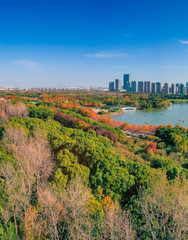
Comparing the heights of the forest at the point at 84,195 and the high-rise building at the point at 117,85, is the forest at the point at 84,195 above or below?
below

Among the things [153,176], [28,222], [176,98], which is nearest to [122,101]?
[176,98]

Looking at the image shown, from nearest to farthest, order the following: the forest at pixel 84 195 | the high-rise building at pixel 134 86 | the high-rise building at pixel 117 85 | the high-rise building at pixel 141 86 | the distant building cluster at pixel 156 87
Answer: the forest at pixel 84 195
the distant building cluster at pixel 156 87
the high-rise building at pixel 141 86
the high-rise building at pixel 134 86
the high-rise building at pixel 117 85

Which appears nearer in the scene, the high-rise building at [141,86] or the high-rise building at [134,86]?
the high-rise building at [141,86]

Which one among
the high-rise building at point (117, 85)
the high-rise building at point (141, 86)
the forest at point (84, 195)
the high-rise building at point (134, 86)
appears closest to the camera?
the forest at point (84, 195)

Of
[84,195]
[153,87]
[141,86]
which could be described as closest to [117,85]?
[141,86]

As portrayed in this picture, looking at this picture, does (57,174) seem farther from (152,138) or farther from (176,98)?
(176,98)

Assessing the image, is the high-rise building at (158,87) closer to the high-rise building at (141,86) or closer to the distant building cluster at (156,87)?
the distant building cluster at (156,87)

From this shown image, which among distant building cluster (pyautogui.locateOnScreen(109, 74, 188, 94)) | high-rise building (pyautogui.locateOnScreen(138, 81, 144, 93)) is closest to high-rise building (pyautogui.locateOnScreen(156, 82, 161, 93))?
distant building cluster (pyautogui.locateOnScreen(109, 74, 188, 94))

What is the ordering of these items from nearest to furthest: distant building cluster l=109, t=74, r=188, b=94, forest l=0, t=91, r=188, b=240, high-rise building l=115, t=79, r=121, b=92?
forest l=0, t=91, r=188, b=240
distant building cluster l=109, t=74, r=188, b=94
high-rise building l=115, t=79, r=121, b=92

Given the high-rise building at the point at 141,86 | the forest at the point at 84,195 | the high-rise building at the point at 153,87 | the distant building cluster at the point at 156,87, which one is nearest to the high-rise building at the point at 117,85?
the distant building cluster at the point at 156,87

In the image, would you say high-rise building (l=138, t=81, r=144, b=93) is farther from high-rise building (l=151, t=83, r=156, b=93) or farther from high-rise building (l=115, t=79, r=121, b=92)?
high-rise building (l=115, t=79, r=121, b=92)

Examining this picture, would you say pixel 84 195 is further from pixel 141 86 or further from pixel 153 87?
pixel 141 86
